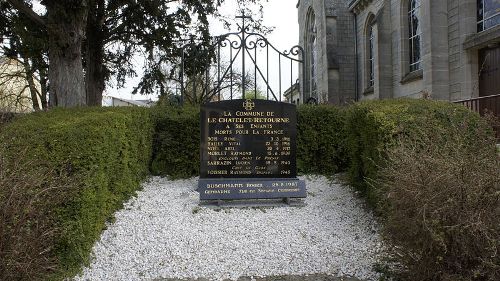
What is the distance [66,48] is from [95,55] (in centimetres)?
387

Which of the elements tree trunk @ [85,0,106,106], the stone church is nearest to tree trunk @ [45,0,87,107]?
tree trunk @ [85,0,106,106]

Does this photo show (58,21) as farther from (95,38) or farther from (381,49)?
(381,49)

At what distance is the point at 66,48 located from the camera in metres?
10.1

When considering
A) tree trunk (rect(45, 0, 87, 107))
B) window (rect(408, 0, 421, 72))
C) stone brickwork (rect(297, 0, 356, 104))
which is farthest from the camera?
stone brickwork (rect(297, 0, 356, 104))

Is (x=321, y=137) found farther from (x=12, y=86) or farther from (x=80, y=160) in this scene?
(x=12, y=86)

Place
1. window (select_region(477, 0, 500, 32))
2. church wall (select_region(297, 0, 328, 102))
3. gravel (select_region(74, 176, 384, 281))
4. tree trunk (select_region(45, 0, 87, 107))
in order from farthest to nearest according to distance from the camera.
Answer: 1. church wall (select_region(297, 0, 328, 102))
2. window (select_region(477, 0, 500, 32))
3. tree trunk (select_region(45, 0, 87, 107))
4. gravel (select_region(74, 176, 384, 281))

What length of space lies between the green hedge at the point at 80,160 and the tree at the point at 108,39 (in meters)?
3.96

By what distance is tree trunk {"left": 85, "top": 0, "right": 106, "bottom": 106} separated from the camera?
13.1 m

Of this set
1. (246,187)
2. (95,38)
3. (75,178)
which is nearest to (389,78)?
(95,38)

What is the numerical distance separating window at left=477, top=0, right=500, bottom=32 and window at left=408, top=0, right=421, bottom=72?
4.07 metres

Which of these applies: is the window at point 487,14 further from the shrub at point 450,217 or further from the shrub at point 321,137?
the shrub at point 450,217

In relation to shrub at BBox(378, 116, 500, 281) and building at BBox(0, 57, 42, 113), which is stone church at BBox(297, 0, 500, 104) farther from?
building at BBox(0, 57, 42, 113)

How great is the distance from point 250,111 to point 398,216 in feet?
13.2

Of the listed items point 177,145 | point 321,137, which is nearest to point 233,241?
point 177,145
